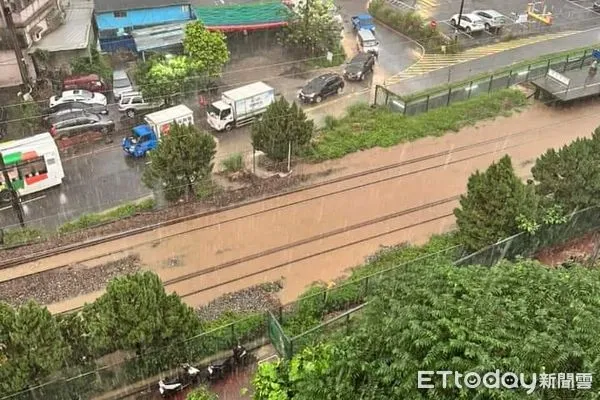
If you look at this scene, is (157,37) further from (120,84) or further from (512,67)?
(512,67)

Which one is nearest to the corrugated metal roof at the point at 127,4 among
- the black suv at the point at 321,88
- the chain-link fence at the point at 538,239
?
the black suv at the point at 321,88

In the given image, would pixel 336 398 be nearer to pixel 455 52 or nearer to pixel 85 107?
pixel 85 107

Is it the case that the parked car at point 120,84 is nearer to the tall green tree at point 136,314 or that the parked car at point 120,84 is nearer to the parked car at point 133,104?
the parked car at point 133,104

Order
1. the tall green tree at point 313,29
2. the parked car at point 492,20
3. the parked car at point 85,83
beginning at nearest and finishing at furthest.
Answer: the parked car at point 85,83 → the tall green tree at point 313,29 → the parked car at point 492,20

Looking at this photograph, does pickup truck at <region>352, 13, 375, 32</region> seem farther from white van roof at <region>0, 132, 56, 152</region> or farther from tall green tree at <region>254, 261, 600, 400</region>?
tall green tree at <region>254, 261, 600, 400</region>

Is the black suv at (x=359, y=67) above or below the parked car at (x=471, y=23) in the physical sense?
below

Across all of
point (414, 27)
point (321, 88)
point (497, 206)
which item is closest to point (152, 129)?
point (321, 88)
